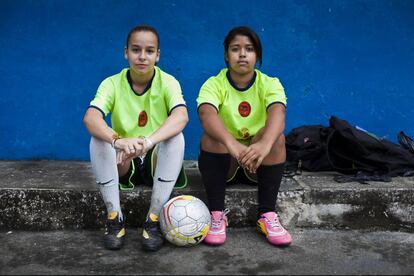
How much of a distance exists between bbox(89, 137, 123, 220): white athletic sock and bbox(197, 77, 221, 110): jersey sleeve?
661mm

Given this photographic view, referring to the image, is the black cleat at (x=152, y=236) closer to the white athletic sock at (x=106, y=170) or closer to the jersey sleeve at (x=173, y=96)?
the white athletic sock at (x=106, y=170)

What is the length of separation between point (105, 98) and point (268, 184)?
1179 millimetres

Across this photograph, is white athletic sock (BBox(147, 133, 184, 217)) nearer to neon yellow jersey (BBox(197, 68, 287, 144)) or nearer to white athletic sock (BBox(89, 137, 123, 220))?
white athletic sock (BBox(89, 137, 123, 220))

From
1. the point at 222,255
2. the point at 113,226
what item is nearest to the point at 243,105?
the point at 222,255

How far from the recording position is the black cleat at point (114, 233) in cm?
304

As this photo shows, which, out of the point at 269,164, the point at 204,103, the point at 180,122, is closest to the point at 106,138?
the point at 180,122

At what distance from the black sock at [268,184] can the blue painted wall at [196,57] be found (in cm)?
111

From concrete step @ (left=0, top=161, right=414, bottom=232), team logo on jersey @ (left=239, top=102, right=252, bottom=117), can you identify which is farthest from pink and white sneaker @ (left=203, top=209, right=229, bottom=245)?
team logo on jersey @ (left=239, top=102, right=252, bottom=117)

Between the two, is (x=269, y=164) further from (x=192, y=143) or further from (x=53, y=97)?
(x=53, y=97)

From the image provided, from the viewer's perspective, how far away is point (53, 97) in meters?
4.18

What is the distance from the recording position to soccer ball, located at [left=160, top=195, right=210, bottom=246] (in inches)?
116

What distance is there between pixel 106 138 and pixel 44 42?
63.4 inches

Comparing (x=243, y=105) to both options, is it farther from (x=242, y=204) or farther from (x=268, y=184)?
(x=242, y=204)

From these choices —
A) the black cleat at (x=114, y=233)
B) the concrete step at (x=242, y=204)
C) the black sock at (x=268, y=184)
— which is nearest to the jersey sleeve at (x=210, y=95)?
the black sock at (x=268, y=184)
